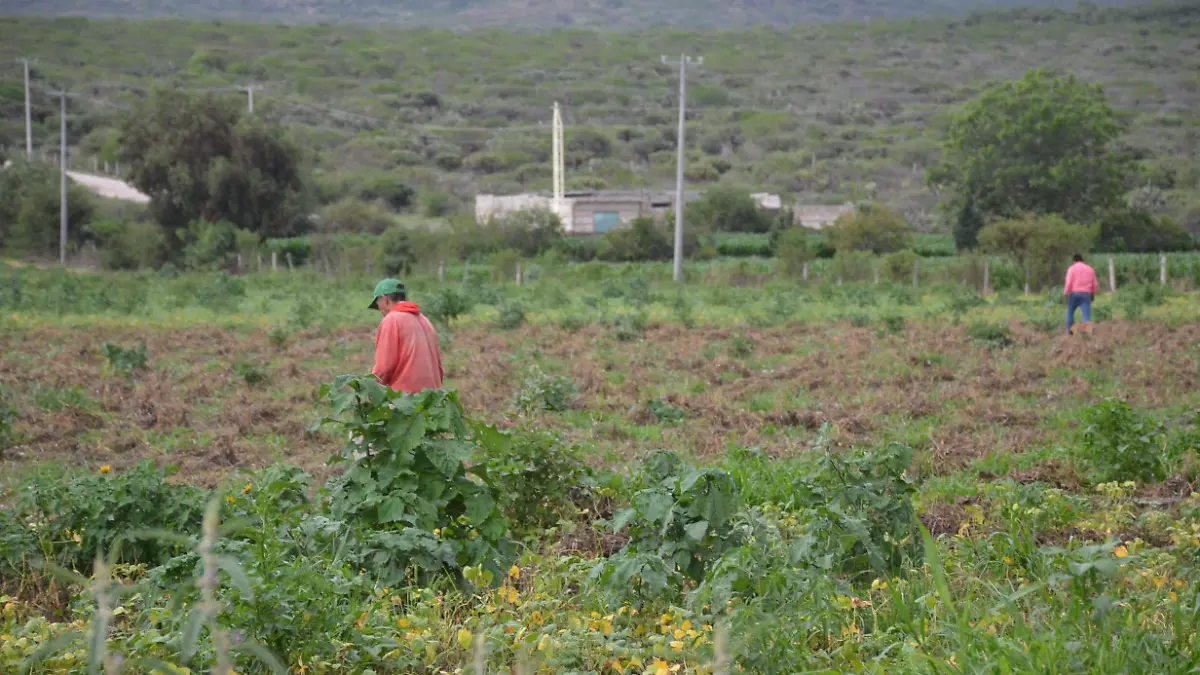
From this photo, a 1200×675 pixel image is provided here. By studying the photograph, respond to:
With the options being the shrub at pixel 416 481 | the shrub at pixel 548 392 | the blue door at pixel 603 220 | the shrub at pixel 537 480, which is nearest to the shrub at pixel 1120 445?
the shrub at pixel 537 480

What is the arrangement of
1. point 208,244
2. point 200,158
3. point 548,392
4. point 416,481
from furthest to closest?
point 200,158 → point 208,244 → point 548,392 → point 416,481

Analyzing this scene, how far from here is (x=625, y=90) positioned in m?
144

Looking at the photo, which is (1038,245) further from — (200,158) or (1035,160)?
(200,158)

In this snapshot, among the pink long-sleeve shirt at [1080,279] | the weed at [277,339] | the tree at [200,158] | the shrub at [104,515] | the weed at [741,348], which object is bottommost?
the weed at [277,339]

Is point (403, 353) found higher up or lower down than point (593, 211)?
lower down

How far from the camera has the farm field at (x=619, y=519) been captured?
4.32 metres

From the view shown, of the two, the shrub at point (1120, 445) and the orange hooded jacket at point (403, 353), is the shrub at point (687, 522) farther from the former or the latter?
the shrub at point (1120, 445)

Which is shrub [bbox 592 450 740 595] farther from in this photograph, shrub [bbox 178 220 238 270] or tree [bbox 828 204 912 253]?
tree [bbox 828 204 912 253]

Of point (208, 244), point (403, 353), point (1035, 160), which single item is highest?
point (1035, 160)

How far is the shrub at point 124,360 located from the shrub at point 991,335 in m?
12.2

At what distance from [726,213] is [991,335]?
46.6 meters

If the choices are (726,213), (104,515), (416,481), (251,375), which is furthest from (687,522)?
(726,213)

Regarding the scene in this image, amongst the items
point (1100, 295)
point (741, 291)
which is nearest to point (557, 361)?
point (741, 291)

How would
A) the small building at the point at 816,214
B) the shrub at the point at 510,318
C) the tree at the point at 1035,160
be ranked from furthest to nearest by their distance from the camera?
the small building at the point at 816,214
the tree at the point at 1035,160
the shrub at the point at 510,318
